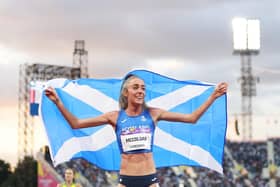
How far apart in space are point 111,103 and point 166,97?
0.68 meters

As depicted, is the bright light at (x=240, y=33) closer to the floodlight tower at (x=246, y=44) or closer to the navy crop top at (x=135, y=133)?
the floodlight tower at (x=246, y=44)

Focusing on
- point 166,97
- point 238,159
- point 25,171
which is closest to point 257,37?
point 238,159

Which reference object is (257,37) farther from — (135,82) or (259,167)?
(135,82)

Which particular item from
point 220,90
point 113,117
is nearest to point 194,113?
point 220,90

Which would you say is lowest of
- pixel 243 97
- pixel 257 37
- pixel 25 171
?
pixel 25 171

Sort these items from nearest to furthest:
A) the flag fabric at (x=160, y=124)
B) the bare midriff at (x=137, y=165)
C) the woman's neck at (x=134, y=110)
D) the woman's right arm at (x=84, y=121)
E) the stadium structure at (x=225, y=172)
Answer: the bare midriff at (x=137, y=165), the woman's neck at (x=134, y=110), the woman's right arm at (x=84, y=121), the flag fabric at (x=160, y=124), the stadium structure at (x=225, y=172)

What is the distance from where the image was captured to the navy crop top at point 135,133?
5941 millimetres

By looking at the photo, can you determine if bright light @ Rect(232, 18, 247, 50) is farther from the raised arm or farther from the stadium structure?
the raised arm

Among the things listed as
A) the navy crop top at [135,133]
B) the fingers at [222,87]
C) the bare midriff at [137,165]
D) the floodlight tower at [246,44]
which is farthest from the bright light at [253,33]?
the bare midriff at [137,165]

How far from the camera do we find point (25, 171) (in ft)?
185

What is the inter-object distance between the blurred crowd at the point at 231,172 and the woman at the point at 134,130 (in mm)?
24559

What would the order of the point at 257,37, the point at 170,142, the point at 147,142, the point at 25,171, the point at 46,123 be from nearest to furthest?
the point at 147,142, the point at 46,123, the point at 170,142, the point at 257,37, the point at 25,171

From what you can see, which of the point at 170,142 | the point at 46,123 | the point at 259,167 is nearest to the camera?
the point at 46,123

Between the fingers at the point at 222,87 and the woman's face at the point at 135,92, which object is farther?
the fingers at the point at 222,87
